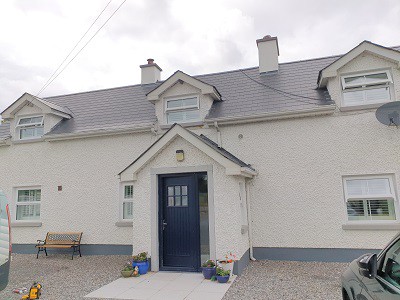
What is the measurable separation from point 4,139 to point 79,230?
518cm

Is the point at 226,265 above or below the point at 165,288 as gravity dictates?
above

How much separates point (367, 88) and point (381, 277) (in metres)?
7.60

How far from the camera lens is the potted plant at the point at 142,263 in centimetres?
740

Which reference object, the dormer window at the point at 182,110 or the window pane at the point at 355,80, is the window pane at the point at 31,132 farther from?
the window pane at the point at 355,80

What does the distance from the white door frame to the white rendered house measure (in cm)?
3

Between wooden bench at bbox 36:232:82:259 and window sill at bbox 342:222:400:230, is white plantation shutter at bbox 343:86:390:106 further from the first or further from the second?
wooden bench at bbox 36:232:82:259

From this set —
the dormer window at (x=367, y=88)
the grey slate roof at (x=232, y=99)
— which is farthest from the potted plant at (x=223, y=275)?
the dormer window at (x=367, y=88)

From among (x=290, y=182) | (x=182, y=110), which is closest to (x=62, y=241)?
(x=182, y=110)

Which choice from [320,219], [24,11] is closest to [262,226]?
[320,219]

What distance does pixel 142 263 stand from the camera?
7422 millimetres

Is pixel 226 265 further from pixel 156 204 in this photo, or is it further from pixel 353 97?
pixel 353 97

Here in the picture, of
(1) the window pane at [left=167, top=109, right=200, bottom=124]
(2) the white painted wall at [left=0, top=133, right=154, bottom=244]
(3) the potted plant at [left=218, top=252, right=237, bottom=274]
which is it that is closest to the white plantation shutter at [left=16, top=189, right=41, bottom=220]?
(2) the white painted wall at [left=0, top=133, right=154, bottom=244]

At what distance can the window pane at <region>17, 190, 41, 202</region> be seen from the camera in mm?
11305

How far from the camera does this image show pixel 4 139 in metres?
11.6
